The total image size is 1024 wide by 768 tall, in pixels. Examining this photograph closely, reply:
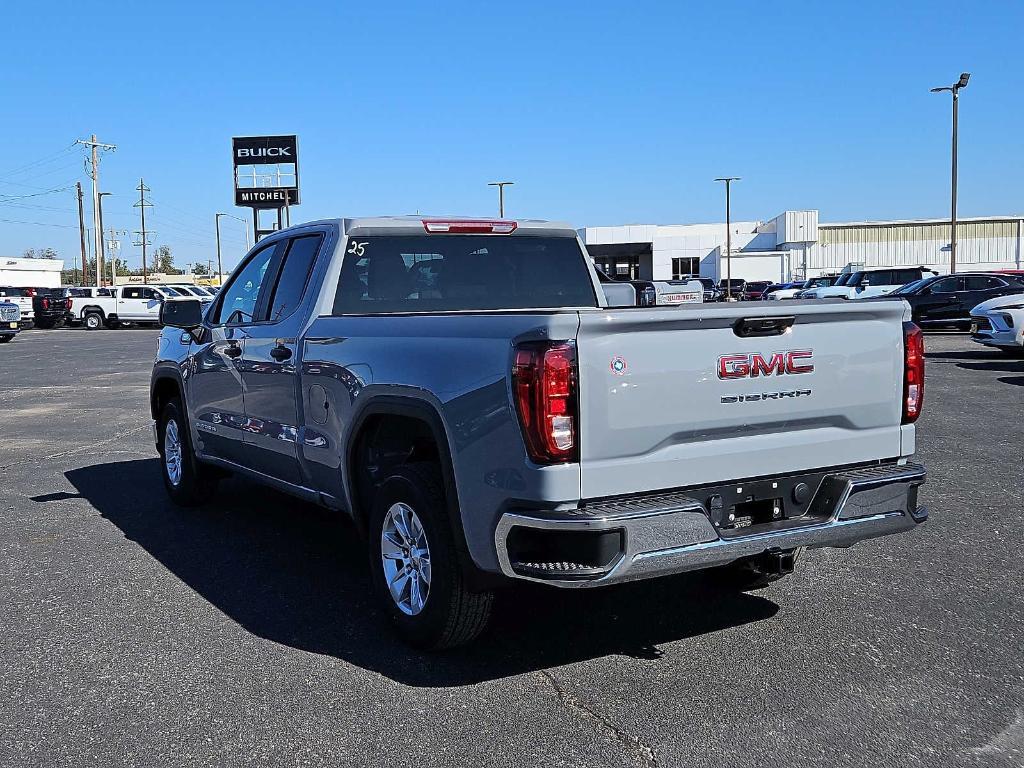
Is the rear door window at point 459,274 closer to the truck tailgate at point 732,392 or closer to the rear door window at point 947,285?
the truck tailgate at point 732,392

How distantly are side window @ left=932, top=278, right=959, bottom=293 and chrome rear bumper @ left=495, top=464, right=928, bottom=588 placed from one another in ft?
85.2

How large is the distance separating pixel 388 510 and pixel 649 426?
1.44 meters

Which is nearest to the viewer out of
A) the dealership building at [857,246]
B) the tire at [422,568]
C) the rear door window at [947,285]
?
the tire at [422,568]

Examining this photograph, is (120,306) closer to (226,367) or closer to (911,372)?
(226,367)

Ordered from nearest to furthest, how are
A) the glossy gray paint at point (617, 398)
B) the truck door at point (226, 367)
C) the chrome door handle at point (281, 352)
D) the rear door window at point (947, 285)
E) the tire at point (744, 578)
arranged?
the glossy gray paint at point (617, 398) < the tire at point (744, 578) < the chrome door handle at point (281, 352) < the truck door at point (226, 367) < the rear door window at point (947, 285)

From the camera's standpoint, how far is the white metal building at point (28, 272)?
99.2 metres

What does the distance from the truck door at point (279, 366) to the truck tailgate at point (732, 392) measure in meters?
2.32

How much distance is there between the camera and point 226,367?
6.66 m

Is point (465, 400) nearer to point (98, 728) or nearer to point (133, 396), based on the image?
point (98, 728)

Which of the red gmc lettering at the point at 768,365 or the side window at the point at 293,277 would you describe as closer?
the red gmc lettering at the point at 768,365

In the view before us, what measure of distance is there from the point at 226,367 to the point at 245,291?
0.53 m

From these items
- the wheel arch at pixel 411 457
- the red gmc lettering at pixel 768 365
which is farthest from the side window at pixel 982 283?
the wheel arch at pixel 411 457

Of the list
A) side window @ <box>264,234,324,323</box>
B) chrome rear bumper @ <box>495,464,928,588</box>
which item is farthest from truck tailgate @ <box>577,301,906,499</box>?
side window @ <box>264,234,324,323</box>

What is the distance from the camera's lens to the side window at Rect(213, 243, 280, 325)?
6566 mm
